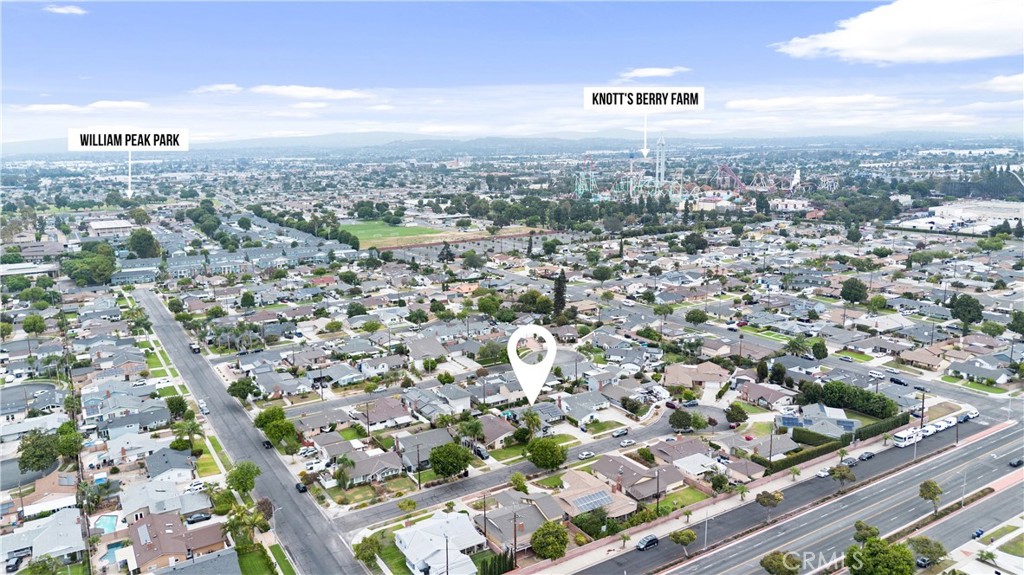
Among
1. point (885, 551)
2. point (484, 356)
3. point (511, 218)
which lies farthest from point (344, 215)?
point (885, 551)

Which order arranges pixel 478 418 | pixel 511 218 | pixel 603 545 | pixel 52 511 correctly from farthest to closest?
pixel 511 218, pixel 478 418, pixel 52 511, pixel 603 545

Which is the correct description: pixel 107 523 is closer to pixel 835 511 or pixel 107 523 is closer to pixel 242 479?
pixel 242 479

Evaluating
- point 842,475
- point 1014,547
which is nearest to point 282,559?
point 842,475

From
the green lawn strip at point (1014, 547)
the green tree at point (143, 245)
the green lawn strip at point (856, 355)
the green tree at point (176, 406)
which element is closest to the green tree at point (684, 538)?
the green lawn strip at point (1014, 547)

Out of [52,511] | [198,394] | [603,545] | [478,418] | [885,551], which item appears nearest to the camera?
[885,551]

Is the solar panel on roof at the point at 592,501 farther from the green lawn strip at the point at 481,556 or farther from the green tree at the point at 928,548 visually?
the green tree at the point at 928,548

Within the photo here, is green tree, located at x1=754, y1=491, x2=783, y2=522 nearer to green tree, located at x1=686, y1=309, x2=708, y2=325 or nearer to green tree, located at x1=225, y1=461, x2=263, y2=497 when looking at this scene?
green tree, located at x1=225, y1=461, x2=263, y2=497

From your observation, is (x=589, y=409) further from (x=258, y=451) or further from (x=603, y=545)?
(x=258, y=451)

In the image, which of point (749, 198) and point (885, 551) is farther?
point (749, 198)

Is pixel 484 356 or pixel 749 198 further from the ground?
pixel 749 198
